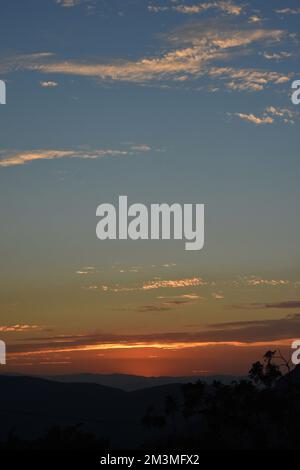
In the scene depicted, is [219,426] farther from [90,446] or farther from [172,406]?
[90,446]

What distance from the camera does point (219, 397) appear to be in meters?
118

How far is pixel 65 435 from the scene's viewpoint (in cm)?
10156
